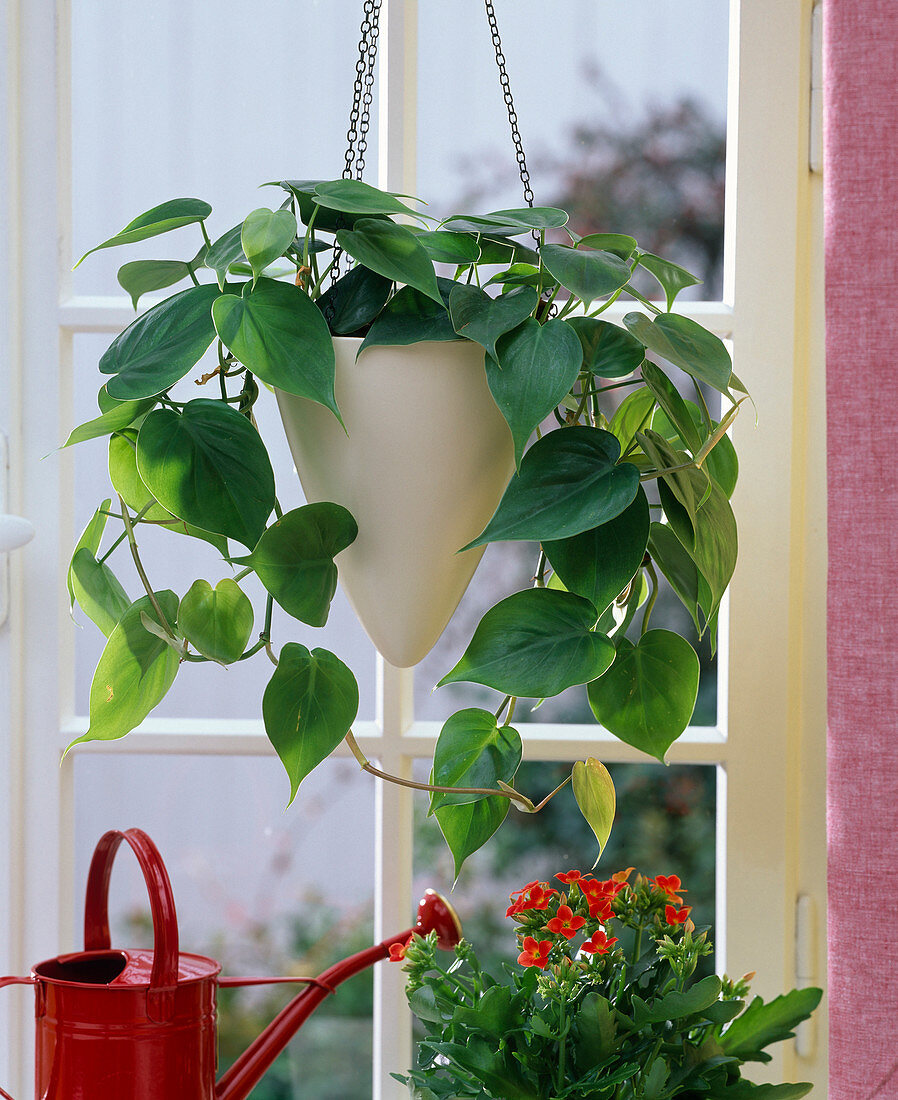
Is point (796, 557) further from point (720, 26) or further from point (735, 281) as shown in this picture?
point (720, 26)

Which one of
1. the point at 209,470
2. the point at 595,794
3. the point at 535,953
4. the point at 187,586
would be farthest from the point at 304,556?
the point at 187,586

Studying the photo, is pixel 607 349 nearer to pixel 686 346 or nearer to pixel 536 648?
pixel 686 346

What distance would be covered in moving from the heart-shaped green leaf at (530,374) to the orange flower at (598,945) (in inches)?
18.7

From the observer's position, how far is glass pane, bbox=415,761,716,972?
1151 mm

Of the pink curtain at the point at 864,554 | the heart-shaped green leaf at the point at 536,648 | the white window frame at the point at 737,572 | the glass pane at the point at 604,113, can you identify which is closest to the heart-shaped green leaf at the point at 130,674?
the heart-shaped green leaf at the point at 536,648

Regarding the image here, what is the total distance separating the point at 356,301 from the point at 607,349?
170 millimetres

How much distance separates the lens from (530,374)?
23.2 inches

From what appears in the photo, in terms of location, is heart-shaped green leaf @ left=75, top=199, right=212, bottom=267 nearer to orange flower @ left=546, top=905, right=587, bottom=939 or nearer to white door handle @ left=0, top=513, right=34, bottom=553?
white door handle @ left=0, top=513, right=34, bottom=553

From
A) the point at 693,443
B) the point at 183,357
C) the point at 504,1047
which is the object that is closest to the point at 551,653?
the point at 693,443

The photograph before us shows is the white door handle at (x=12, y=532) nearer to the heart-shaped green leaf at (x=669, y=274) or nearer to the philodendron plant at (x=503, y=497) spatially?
the philodendron plant at (x=503, y=497)

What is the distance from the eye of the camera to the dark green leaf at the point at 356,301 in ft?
2.17

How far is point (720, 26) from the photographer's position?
1147 mm

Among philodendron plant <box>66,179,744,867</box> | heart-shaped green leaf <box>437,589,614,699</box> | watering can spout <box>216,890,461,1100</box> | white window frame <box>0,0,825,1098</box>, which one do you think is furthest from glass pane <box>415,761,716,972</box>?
heart-shaped green leaf <box>437,589,614,699</box>

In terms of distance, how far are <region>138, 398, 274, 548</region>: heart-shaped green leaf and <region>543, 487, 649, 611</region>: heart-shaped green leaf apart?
0.60ft
